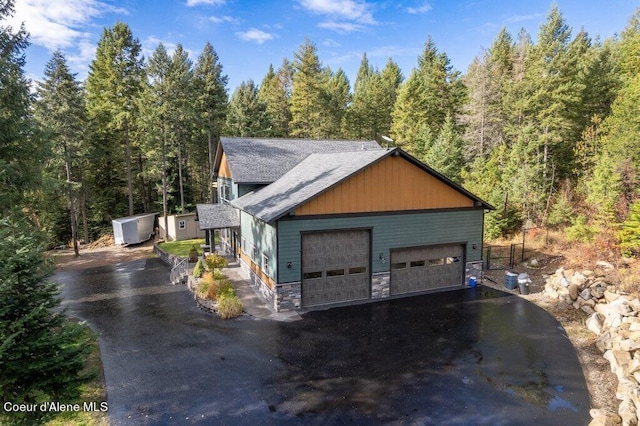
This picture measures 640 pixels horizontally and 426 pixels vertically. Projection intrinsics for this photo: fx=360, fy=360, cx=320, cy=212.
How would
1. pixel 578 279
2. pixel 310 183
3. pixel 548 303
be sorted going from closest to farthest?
pixel 578 279, pixel 548 303, pixel 310 183

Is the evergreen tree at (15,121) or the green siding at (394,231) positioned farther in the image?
the green siding at (394,231)

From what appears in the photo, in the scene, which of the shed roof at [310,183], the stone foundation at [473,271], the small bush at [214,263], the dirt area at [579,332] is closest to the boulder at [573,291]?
the dirt area at [579,332]

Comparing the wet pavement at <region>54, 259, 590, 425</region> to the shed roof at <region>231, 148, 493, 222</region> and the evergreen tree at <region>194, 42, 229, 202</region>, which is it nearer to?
the shed roof at <region>231, 148, 493, 222</region>

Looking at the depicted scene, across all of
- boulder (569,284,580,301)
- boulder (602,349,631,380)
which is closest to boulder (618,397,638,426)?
boulder (602,349,631,380)

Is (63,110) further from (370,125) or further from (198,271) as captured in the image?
(370,125)

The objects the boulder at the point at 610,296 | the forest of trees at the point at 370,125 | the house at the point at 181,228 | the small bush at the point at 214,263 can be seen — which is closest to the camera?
the boulder at the point at 610,296

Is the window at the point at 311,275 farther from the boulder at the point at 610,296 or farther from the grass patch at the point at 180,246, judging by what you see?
the grass patch at the point at 180,246

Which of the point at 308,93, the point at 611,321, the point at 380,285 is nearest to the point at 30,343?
the point at 380,285
